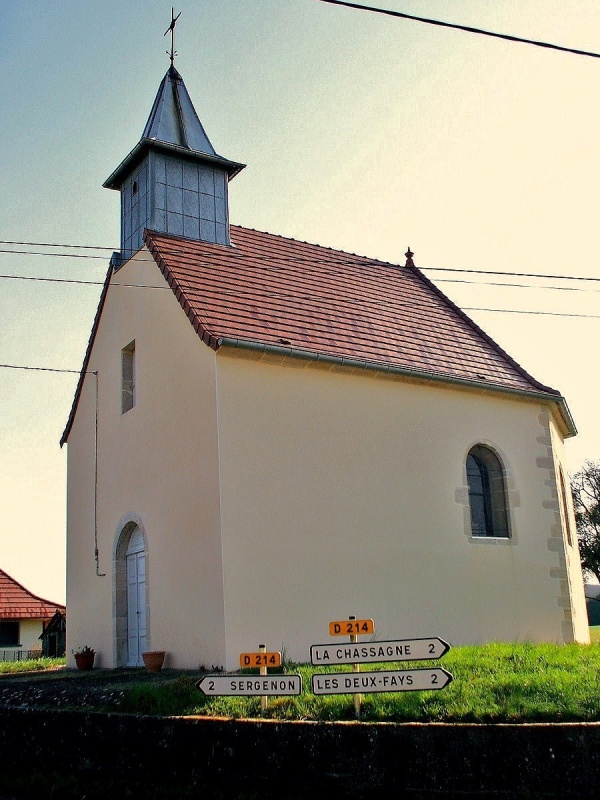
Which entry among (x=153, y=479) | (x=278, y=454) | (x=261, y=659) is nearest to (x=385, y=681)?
(x=261, y=659)

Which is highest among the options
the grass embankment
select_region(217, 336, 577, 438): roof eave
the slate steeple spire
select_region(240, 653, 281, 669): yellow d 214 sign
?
the slate steeple spire

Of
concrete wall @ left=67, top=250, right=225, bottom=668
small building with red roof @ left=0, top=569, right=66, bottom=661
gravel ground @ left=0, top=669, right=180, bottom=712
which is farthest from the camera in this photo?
small building with red roof @ left=0, top=569, right=66, bottom=661

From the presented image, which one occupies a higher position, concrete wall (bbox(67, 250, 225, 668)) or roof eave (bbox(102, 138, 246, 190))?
roof eave (bbox(102, 138, 246, 190))

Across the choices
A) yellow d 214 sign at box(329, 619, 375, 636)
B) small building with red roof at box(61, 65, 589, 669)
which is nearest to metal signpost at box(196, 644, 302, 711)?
yellow d 214 sign at box(329, 619, 375, 636)

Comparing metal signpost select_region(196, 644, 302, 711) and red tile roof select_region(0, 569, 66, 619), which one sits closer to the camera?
metal signpost select_region(196, 644, 302, 711)

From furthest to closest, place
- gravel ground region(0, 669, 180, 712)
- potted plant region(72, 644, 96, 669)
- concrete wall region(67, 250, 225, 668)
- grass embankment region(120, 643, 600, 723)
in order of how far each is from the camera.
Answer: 1. potted plant region(72, 644, 96, 669)
2. concrete wall region(67, 250, 225, 668)
3. gravel ground region(0, 669, 180, 712)
4. grass embankment region(120, 643, 600, 723)

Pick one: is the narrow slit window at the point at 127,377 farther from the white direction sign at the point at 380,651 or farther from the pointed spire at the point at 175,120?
the white direction sign at the point at 380,651

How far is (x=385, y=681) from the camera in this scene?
7754mm

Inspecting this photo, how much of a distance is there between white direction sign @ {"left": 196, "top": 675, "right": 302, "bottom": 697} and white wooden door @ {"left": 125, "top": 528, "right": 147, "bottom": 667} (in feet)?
22.1

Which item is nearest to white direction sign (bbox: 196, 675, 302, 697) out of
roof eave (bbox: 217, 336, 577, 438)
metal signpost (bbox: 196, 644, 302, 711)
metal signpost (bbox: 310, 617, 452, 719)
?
metal signpost (bbox: 196, 644, 302, 711)

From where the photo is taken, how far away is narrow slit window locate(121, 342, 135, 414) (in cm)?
1652

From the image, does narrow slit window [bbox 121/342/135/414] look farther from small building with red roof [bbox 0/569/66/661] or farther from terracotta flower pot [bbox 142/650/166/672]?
small building with red roof [bbox 0/569/66/661]

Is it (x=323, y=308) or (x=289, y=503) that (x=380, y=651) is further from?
(x=323, y=308)

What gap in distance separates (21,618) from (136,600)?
18.0 meters
